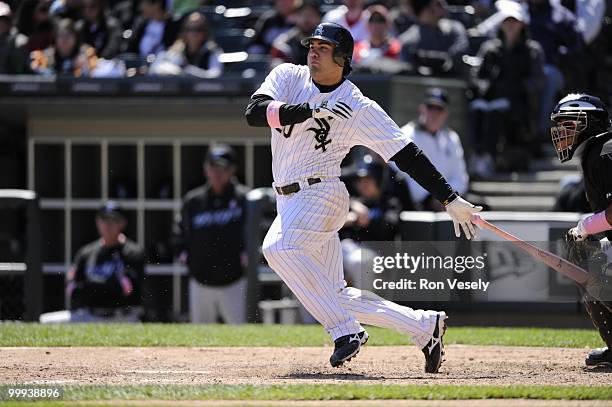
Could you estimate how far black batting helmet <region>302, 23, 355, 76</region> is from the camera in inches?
275

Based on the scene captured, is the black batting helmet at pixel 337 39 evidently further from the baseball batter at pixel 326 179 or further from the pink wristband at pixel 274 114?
the pink wristband at pixel 274 114

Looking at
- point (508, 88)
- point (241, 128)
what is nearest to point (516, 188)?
point (508, 88)

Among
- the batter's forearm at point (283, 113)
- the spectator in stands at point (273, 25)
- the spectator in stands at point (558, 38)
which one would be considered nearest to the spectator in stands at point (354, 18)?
the spectator in stands at point (273, 25)

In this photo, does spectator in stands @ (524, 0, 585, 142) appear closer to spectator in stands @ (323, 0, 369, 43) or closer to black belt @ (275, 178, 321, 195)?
spectator in stands @ (323, 0, 369, 43)

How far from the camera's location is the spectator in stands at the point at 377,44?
1258cm

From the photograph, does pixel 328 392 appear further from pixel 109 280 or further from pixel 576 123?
pixel 109 280

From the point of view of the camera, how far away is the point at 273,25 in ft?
45.8

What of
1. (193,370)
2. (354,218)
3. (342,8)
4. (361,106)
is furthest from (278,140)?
(342,8)

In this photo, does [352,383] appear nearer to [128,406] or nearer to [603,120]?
[128,406]

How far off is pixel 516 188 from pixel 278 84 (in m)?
6.00

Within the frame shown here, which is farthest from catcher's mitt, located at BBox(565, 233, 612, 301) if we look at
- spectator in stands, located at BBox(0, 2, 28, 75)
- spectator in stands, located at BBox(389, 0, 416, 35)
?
spectator in stands, located at BBox(0, 2, 28, 75)

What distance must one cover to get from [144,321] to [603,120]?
5.83 m

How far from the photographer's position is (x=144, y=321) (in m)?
11.8

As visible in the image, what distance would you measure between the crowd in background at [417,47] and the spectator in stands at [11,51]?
1cm
